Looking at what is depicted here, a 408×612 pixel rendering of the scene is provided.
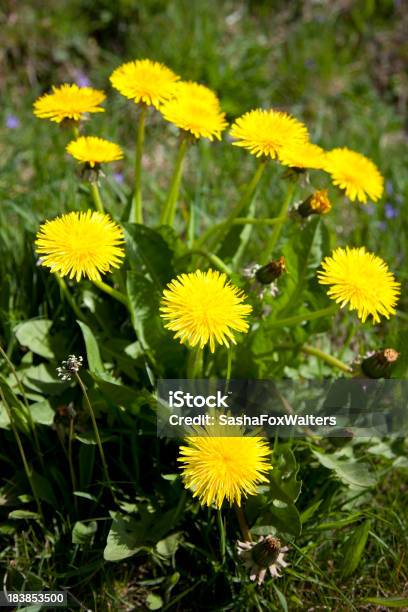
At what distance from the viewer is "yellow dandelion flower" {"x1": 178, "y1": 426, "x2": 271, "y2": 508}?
4.25ft

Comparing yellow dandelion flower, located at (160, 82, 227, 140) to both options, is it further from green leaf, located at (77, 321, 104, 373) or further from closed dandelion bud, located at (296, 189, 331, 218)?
green leaf, located at (77, 321, 104, 373)

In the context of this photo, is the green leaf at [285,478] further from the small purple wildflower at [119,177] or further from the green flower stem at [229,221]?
the small purple wildflower at [119,177]

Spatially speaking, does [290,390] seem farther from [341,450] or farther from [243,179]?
[243,179]

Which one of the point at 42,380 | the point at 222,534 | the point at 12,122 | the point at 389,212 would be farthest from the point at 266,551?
the point at 12,122

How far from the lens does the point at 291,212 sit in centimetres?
179

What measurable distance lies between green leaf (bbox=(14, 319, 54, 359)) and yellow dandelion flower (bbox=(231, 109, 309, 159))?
75cm

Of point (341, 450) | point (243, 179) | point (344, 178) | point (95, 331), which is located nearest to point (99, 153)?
point (95, 331)

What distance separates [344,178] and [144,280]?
59 cm

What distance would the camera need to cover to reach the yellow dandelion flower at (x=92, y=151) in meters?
1.64

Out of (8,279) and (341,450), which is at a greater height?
(8,279)

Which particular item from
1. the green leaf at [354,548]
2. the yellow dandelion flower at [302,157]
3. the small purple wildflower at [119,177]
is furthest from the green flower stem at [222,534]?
the small purple wildflower at [119,177]

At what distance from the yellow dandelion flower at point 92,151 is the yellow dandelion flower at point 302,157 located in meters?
0.43

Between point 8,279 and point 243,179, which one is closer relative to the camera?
point 8,279

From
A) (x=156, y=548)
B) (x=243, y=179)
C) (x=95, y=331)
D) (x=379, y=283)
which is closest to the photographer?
(x=379, y=283)
